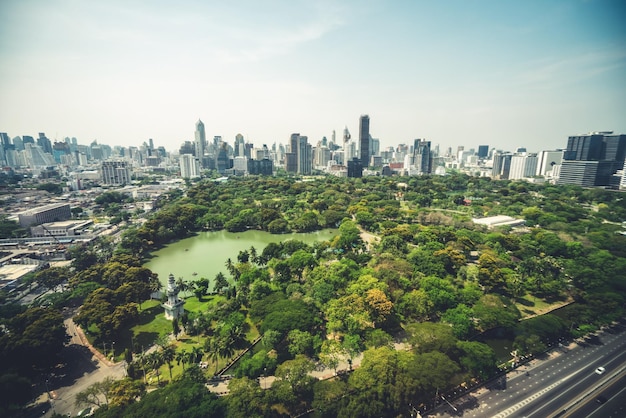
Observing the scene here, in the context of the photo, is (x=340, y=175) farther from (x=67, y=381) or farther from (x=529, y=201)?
(x=67, y=381)

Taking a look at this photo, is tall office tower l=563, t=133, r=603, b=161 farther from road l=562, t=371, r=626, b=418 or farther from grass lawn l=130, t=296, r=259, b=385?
grass lawn l=130, t=296, r=259, b=385

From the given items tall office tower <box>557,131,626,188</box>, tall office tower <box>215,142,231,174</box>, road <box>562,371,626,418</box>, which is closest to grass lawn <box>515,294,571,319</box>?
road <box>562,371,626,418</box>

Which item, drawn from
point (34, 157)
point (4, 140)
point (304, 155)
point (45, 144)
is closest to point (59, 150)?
point (45, 144)

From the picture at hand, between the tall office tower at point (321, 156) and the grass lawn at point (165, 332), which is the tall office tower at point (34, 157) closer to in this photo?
the tall office tower at point (321, 156)

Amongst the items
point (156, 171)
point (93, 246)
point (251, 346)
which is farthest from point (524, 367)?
point (156, 171)

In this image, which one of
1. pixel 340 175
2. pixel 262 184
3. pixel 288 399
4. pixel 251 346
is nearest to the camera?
pixel 288 399

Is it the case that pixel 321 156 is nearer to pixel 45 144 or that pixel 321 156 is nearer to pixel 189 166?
pixel 189 166

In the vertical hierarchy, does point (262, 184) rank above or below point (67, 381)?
above
